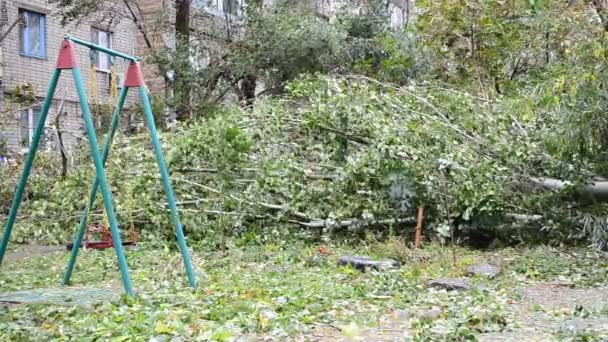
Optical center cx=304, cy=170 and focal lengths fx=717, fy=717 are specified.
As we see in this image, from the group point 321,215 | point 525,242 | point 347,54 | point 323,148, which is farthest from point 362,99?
point 347,54

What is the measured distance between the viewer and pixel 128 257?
821cm

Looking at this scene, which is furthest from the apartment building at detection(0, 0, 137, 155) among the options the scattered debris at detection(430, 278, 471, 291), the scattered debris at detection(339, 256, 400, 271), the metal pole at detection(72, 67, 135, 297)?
the scattered debris at detection(430, 278, 471, 291)

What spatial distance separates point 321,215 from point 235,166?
4.43ft

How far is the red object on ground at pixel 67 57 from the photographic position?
544 cm

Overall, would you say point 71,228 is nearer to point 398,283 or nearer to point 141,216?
point 141,216

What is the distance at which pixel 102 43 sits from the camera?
775 inches

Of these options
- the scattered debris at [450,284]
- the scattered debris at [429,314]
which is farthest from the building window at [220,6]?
the scattered debris at [429,314]

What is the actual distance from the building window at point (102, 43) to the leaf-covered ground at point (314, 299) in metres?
10.9

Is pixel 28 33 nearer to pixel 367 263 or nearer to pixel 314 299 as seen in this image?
pixel 367 263

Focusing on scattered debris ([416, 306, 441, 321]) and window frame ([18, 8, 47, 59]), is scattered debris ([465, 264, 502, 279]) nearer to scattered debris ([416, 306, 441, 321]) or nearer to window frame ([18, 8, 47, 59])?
scattered debris ([416, 306, 441, 321])

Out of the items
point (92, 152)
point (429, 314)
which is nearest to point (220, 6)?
point (92, 152)

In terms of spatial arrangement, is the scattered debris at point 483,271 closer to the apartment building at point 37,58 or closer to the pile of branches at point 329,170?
the pile of branches at point 329,170

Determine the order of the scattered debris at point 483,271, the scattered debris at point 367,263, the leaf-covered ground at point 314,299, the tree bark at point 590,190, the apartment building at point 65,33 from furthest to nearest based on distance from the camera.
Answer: the apartment building at point 65,33, the tree bark at point 590,190, the scattered debris at point 367,263, the scattered debris at point 483,271, the leaf-covered ground at point 314,299

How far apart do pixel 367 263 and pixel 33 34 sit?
14.0m
